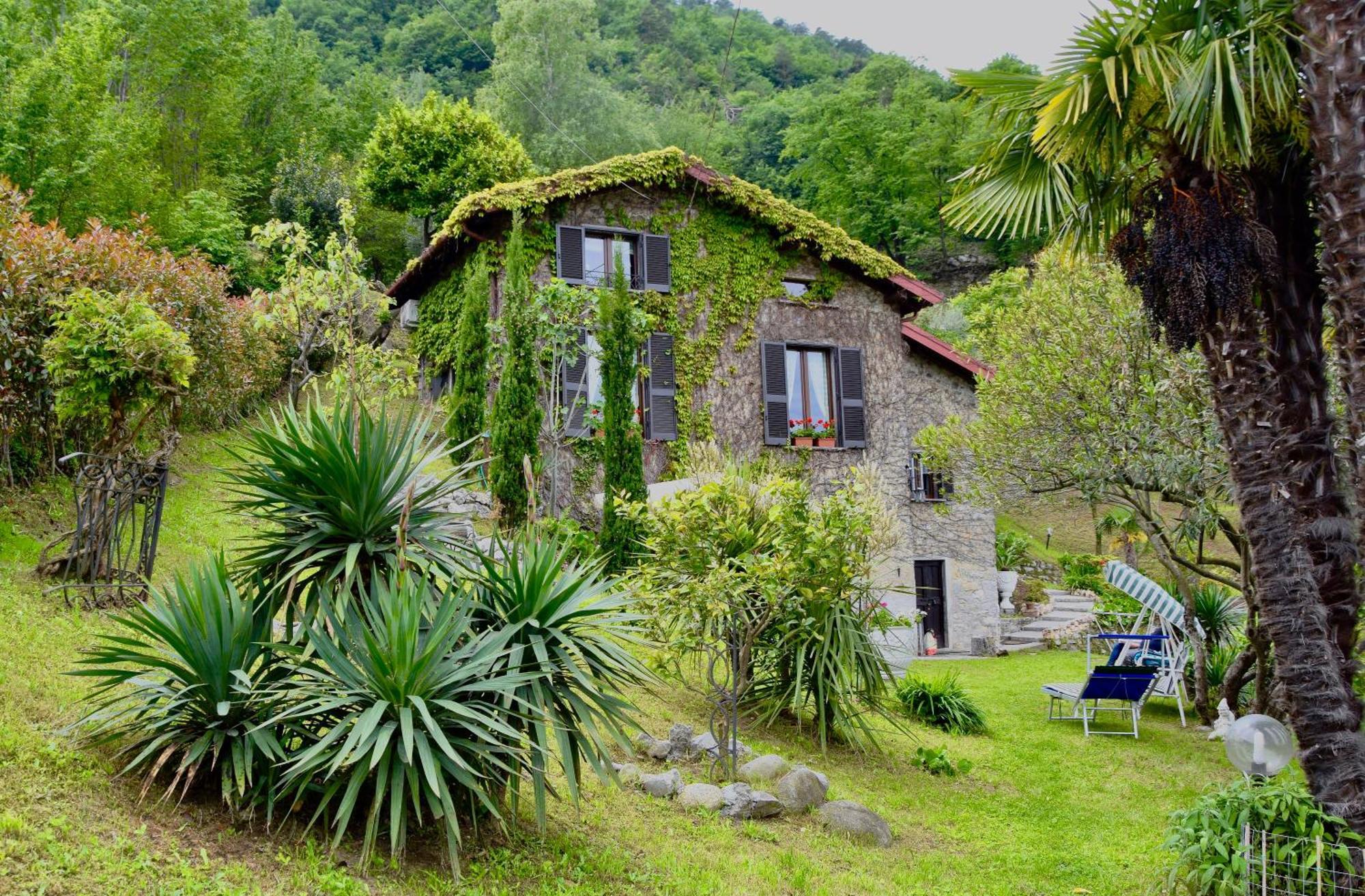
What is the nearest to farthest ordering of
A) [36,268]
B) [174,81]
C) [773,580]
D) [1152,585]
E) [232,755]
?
1. [232,755]
2. [773,580]
3. [36,268]
4. [1152,585]
5. [174,81]

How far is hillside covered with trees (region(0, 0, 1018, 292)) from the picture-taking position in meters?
17.3

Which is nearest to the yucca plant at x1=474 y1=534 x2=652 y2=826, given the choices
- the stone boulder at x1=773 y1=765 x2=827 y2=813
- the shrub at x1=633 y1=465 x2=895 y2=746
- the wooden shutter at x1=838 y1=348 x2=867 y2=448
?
the shrub at x1=633 y1=465 x2=895 y2=746

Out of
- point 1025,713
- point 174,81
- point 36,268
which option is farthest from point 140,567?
point 174,81

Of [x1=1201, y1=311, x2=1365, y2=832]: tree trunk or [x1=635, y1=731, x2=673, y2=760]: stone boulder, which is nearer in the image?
[x1=1201, y1=311, x2=1365, y2=832]: tree trunk

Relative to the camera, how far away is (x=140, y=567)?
8305 mm

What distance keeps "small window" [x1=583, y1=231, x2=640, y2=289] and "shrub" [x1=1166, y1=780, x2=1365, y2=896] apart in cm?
1231

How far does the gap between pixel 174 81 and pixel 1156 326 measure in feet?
88.3

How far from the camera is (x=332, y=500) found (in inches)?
215

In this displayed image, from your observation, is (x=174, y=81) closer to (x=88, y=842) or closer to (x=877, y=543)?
(x=877, y=543)

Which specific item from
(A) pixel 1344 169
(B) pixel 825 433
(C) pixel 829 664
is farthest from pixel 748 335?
(A) pixel 1344 169

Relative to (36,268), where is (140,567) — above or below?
below

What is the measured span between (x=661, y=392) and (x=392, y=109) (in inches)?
600

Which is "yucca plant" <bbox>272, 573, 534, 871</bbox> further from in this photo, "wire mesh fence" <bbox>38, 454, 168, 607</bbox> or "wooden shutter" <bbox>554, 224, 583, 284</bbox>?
"wooden shutter" <bbox>554, 224, 583, 284</bbox>

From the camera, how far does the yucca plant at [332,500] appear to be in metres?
5.41
